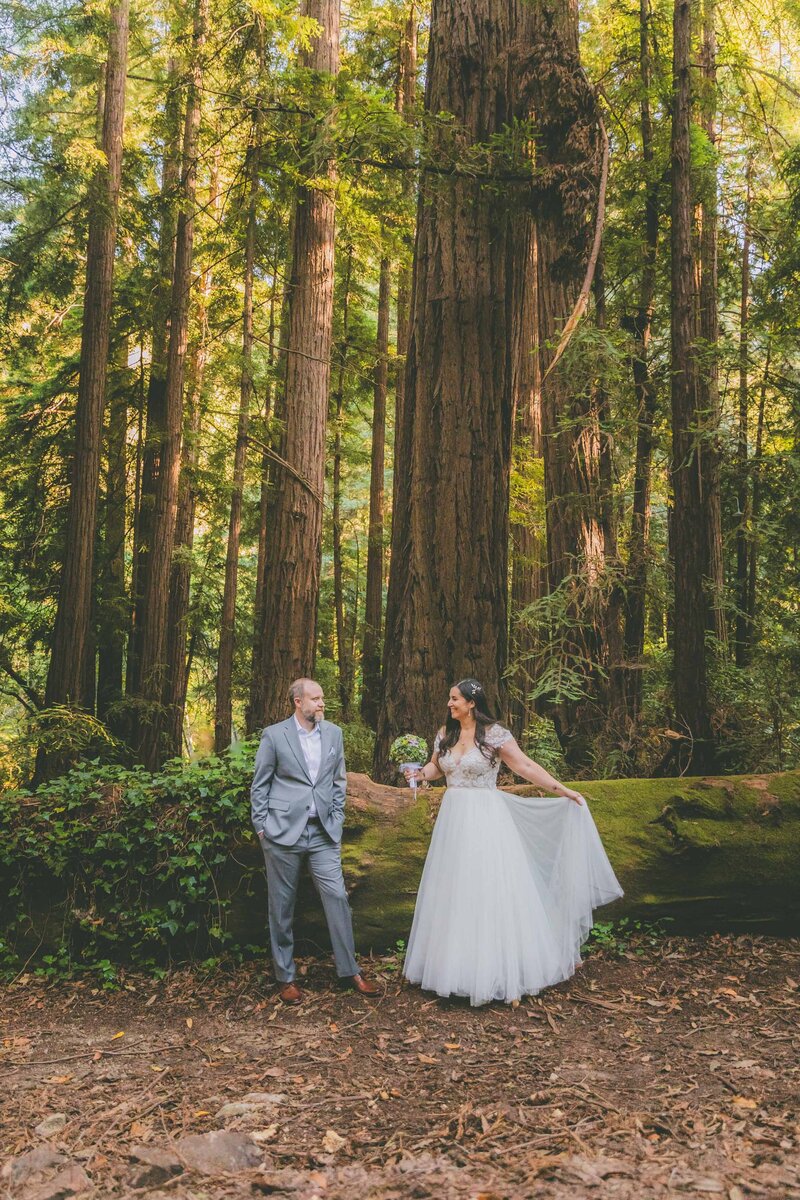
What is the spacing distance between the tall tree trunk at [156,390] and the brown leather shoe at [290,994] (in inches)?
390

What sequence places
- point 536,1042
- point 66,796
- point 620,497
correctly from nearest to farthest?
1. point 536,1042
2. point 66,796
3. point 620,497

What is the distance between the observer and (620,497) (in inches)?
377

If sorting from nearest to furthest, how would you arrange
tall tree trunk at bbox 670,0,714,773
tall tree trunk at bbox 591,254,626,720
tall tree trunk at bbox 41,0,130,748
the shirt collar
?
the shirt collar, tall tree trunk at bbox 670,0,714,773, tall tree trunk at bbox 591,254,626,720, tall tree trunk at bbox 41,0,130,748

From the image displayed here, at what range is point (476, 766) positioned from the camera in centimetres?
588

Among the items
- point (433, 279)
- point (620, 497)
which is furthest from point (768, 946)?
point (433, 279)

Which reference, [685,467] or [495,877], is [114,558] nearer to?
[685,467]

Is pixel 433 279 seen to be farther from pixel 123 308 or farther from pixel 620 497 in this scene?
pixel 123 308

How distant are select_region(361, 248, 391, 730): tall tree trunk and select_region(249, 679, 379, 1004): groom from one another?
1211cm

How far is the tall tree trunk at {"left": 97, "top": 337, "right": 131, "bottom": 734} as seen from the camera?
15719 millimetres

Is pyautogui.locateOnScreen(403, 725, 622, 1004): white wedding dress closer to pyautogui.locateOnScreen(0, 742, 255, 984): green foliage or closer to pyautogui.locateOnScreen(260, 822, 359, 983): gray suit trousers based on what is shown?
pyautogui.locateOnScreen(260, 822, 359, 983): gray suit trousers

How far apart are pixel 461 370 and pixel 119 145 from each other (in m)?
8.66

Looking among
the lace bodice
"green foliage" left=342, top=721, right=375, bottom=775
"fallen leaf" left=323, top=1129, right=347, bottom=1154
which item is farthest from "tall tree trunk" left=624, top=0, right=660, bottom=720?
"fallen leaf" left=323, top=1129, right=347, bottom=1154

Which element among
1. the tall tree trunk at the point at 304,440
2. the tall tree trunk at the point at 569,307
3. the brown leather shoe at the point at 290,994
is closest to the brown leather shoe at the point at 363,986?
the brown leather shoe at the point at 290,994

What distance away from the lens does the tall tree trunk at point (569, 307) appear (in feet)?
26.5
